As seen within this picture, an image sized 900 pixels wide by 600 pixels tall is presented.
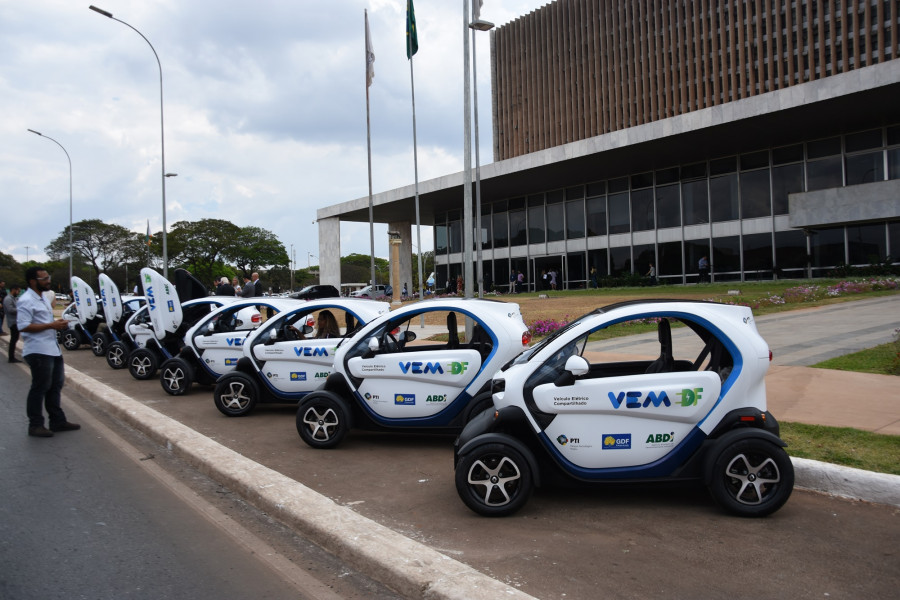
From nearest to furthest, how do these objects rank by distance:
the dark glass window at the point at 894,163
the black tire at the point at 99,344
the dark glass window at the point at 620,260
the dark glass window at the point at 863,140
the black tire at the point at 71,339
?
1. the black tire at the point at 99,344
2. the black tire at the point at 71,339
3. the dark glass window at the point at 894,163
4. the dark glass window at the point at 863,140
5. the dark glass window at the point at 620,260

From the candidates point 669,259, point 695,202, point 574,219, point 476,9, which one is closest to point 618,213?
point 574,219

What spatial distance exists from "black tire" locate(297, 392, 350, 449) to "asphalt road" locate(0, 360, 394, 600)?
4.18 ft

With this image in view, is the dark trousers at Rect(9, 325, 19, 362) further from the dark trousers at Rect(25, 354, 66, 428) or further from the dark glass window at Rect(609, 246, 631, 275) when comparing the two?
the dark glass window at Rect(609, 246, 631, 275)

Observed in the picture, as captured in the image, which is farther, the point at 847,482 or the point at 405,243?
the point at 405,243

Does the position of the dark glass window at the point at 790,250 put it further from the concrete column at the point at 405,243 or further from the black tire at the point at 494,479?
the concrete column at the point at 405,243

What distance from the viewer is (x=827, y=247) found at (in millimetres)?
29547

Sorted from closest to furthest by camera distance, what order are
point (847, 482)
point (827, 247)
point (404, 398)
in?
point (847, 482) → point (404, 398) → point (827, 247)

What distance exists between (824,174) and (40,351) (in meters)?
31.3

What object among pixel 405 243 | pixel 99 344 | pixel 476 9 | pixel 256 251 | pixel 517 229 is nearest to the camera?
pixel 476 9

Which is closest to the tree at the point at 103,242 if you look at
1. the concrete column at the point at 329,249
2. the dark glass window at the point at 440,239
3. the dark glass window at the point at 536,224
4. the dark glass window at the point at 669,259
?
the concrete column at the point at 329,249

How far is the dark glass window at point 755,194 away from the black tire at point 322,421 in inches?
Answer: 1166

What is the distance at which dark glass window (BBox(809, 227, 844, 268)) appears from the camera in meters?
29.2

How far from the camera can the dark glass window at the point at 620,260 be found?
36750 millimetres

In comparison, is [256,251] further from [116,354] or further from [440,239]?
[116,354]
